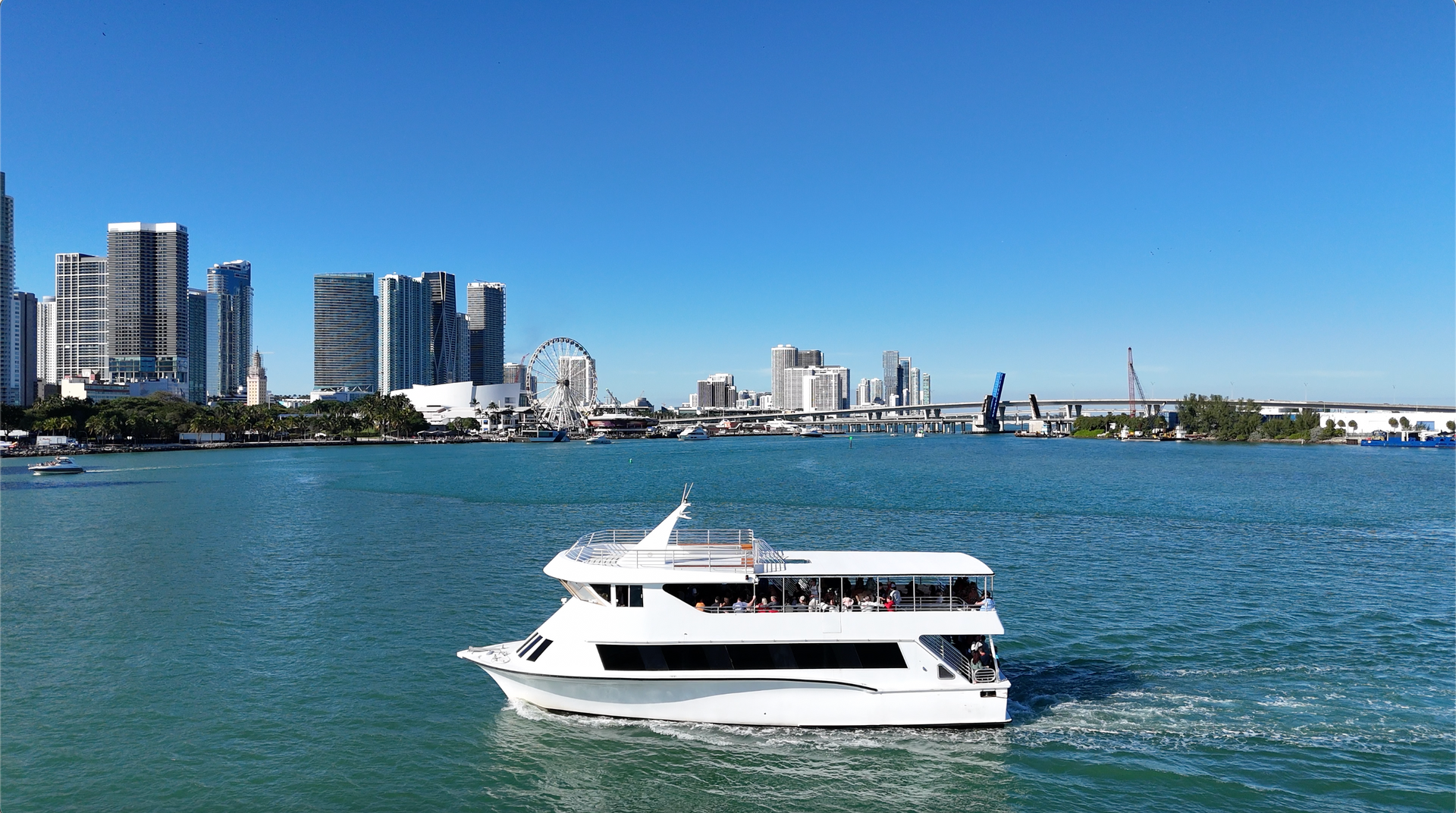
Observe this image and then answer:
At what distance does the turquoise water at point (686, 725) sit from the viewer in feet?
46.9

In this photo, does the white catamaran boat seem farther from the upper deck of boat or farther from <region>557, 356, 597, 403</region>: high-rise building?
<region>557, 356, 597, 403</region>: high-rise building

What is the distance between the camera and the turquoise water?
14.3m

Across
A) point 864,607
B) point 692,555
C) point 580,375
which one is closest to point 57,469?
point 692,555

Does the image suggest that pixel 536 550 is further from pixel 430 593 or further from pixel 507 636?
pixel 507 636

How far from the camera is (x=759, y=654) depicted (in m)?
16.0

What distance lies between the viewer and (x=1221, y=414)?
152 metres

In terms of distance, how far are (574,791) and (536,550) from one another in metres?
22.5

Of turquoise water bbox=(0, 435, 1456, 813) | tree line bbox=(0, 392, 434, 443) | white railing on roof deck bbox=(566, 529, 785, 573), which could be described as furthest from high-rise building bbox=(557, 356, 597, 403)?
white railing on roof deck bbox=(566, 529, 785, 573)

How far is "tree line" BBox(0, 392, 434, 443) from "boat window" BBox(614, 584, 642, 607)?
449 ft

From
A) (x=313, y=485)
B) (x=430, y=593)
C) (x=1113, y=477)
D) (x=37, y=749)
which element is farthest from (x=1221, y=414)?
(x=37, y=749)

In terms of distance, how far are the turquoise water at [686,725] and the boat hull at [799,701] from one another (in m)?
0.30

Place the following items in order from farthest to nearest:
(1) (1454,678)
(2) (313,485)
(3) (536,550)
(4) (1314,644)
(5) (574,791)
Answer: (2) (313,485)
(3) (536,550)
(4) (1314,644)
(1) (1454,678)
(5) (574,791)

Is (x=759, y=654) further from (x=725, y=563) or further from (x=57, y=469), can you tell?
(x=57, y=469)

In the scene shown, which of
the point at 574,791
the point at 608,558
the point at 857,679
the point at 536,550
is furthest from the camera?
the point at 536,550
